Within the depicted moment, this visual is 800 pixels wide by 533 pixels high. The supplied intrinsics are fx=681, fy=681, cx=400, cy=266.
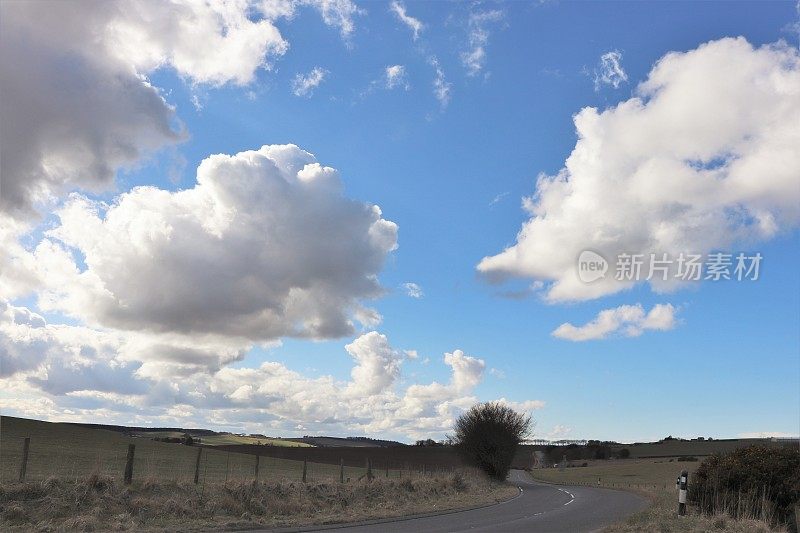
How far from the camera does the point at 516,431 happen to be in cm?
5816

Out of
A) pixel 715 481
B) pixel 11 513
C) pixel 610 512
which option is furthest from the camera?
pixel 610 512

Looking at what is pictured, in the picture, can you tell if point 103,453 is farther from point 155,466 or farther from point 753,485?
point 753,485

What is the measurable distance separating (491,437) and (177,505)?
40708mm

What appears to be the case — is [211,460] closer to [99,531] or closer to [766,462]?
[99,531]

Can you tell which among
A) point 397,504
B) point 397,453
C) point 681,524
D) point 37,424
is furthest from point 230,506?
point 37,424

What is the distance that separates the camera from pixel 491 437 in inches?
2226

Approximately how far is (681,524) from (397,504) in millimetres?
12085

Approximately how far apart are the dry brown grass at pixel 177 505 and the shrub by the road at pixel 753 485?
30.2 feet

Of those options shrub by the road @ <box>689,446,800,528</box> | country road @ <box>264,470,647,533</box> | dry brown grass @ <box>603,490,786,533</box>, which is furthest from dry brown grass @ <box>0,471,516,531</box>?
shrub by the road @ <box>689,446,800,528</box>

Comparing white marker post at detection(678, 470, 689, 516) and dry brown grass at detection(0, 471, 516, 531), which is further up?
white marker post at detection(678, 470, 689, 516)

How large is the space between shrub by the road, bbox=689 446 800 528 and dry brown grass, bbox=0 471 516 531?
30.2 feet

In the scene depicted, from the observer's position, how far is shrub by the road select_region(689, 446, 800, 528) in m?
16.5

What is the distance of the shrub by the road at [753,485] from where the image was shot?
16531mm

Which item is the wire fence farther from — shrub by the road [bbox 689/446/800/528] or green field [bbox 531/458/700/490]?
green field [bbox 531/458/700/490]
